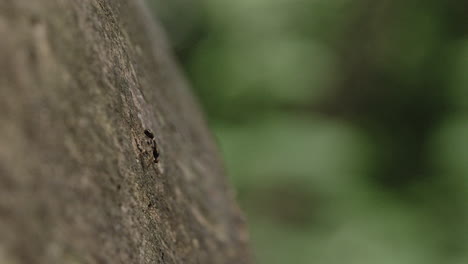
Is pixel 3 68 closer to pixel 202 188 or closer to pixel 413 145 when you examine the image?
pixel 202 188

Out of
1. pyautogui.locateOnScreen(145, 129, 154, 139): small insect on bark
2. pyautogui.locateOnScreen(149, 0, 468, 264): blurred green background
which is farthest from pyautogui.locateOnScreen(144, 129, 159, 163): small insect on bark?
pyautogui.locateOnScreen(149, 0, 468, 264): blurred green background

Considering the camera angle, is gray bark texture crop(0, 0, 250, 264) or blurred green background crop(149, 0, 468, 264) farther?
blurred green background crop(149, 0, 468, 264)

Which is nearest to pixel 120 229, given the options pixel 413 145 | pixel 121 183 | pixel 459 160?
pixel 121 183

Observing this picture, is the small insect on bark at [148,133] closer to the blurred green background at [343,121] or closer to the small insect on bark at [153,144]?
the small insect on bark at [153,144]

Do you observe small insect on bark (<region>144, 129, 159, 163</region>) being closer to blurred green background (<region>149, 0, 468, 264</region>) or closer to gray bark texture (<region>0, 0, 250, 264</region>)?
gray bark texture (<region>0, 0, 250, 264</region>)

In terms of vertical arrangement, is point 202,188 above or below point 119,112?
below

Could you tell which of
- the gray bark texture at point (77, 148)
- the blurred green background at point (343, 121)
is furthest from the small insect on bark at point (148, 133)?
the blurred green background at point (343, 121)
